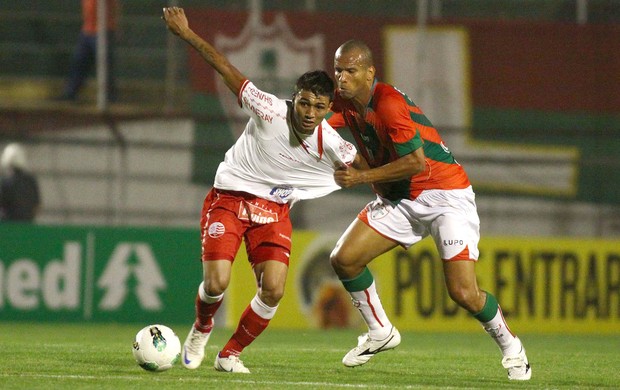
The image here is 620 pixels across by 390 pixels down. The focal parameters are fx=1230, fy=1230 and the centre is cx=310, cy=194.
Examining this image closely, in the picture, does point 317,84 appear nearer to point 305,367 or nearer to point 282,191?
point 282,191

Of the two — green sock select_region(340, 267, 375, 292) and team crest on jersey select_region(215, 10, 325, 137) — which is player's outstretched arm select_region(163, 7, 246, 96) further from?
team crest on jersey select_region(215, 10, 325, 137)

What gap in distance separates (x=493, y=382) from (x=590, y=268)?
7.92 metres

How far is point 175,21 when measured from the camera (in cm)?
789

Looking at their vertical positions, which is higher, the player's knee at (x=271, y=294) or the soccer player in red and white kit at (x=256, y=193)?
the soccer player in red and white kit at (x=256, y=193)

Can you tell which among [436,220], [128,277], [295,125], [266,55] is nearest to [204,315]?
[295,125]

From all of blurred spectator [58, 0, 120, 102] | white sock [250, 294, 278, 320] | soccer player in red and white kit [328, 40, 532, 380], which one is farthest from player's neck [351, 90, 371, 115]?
blurred spectator [58, 0, 120, 102]

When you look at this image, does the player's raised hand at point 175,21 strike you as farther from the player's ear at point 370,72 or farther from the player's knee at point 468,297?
the player's knee at point 468,297

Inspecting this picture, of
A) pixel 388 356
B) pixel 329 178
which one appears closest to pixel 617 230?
pixel 388 356

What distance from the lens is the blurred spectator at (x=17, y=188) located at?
1514 centimetres

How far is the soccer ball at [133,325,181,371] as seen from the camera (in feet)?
25.3

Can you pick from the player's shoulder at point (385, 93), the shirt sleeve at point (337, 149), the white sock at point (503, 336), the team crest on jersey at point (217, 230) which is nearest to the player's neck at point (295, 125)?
the shirt sleeve at point (337, 149)

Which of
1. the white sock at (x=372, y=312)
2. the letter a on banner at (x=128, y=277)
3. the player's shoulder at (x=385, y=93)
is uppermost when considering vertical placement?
the player's shoulder at (x=385, y=93)

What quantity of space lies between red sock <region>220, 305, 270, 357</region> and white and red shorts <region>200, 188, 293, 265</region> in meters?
0.37

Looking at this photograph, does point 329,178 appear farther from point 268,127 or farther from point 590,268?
point 590,268
